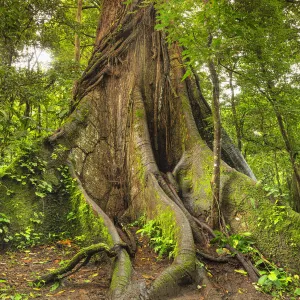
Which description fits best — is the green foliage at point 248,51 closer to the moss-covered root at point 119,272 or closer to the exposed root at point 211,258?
the exposed root at point 211,258

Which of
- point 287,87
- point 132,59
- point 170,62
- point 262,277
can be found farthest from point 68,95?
point 262,277

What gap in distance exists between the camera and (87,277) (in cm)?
346

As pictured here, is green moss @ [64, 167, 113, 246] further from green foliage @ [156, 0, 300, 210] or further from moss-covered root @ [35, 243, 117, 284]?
green foliage @ [156, 0, 300, 210]

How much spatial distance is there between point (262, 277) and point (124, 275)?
5.17 ft

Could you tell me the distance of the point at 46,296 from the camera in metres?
2.93

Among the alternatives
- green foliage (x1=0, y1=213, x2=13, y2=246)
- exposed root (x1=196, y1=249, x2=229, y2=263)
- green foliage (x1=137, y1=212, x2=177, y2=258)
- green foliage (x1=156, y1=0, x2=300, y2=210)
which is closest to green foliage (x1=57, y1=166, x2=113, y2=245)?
green foliage (x1=137, y1=212, x2=177, y2=258)

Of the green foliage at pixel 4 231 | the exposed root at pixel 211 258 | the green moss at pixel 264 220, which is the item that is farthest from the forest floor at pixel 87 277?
the green moss at pixel 264 220

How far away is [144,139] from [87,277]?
2.73m

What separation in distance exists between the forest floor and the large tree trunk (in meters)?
0.37

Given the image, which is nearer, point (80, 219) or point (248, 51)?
point (80, 219)

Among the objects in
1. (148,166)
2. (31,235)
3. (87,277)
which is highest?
(148,166)

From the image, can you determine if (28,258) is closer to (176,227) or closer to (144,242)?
(144,242)

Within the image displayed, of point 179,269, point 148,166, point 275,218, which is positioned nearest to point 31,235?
point 148,166

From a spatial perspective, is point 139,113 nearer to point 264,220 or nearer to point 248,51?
point 248,51
